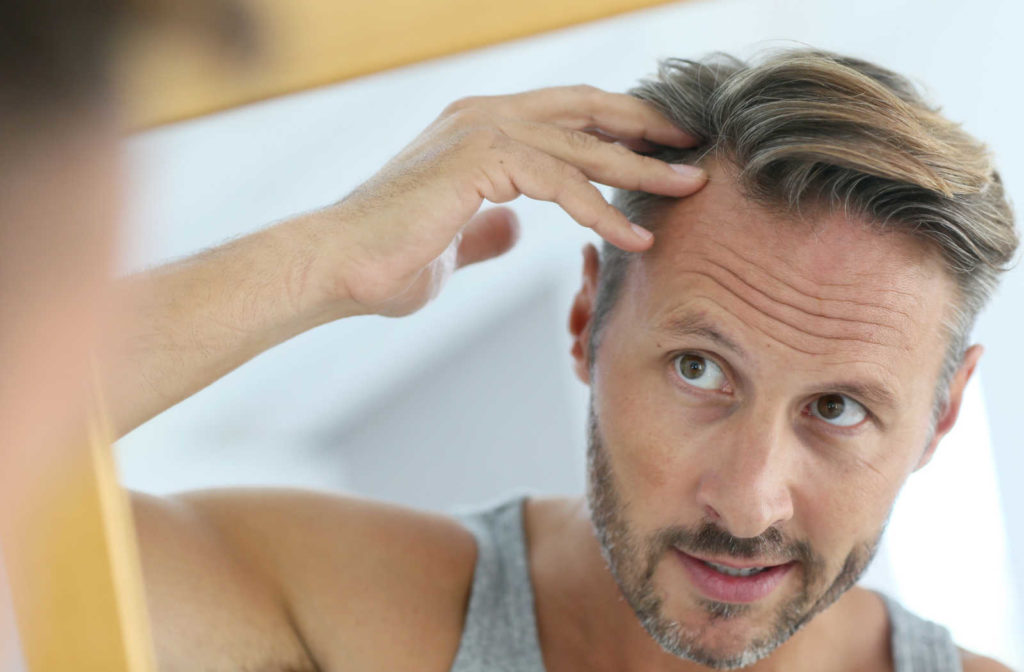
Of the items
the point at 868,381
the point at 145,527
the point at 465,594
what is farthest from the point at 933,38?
the point at 145,527

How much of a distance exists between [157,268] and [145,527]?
0.33 m

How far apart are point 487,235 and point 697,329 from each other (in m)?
0.35

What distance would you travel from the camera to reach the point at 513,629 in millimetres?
1317

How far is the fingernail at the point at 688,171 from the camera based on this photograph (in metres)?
1.13

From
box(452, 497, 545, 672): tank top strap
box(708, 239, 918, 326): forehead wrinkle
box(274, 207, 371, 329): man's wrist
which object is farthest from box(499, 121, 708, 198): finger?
box(452, 497, 545, 672): tank top strap

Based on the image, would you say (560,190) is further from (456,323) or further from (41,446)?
(456,323)

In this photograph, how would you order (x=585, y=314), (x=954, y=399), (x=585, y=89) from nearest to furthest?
(x=585, y=89) < (x=954, y=399) < (x=585, y=314)

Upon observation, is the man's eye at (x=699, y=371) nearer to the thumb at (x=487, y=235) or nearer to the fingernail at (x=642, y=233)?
the fingernail at (x=642, y=233)

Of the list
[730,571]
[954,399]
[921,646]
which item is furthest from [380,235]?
[921,646]

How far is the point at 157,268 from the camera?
42.2 inches

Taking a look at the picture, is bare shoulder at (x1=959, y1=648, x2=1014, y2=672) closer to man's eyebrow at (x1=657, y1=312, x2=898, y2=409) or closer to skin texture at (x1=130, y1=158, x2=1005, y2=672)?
skin texture at (x1=130, y1=158, x2=1005, y2=672)

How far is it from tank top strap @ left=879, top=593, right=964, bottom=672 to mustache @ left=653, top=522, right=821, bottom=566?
0.83 ft

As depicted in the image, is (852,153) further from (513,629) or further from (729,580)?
(513,629)

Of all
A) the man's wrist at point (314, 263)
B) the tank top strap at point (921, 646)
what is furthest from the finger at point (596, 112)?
the tank top strap at point (921, 646)
